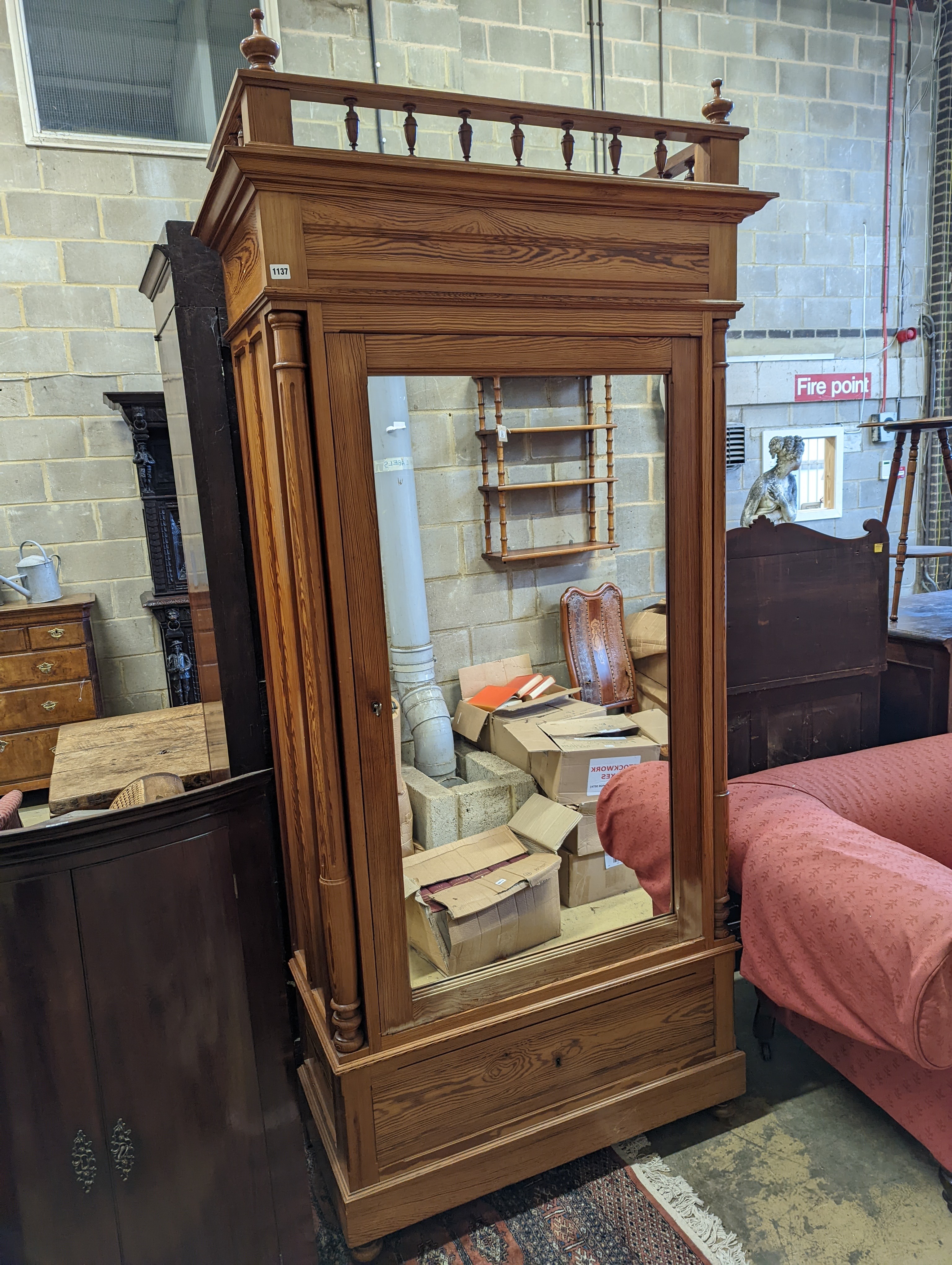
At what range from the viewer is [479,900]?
1817 mm

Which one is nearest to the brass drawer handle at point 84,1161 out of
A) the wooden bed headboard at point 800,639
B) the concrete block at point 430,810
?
the concrete block at point 430,810

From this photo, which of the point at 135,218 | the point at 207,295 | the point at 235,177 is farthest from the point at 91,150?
the point at 235,177

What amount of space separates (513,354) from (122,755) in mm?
1556

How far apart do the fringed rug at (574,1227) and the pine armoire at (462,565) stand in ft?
0.27

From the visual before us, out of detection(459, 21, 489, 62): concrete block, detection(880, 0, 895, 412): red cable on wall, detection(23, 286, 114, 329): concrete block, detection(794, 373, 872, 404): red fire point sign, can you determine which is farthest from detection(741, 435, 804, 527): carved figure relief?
detection(23, 286, 114, 329): concrete block

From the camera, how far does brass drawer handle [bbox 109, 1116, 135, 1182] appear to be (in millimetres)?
1573

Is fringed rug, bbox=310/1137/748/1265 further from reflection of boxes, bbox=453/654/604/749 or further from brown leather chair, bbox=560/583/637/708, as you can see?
brown leather chair, bbox=560/583/637/708

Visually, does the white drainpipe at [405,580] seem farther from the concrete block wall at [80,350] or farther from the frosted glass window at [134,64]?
the frosted glass window at [134,64]

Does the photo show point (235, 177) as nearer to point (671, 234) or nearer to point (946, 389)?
point (671, 234)

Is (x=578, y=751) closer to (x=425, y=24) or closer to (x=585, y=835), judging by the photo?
(x=585, y=835)

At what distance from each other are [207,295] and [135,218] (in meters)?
2.62

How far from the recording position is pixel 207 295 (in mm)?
1772

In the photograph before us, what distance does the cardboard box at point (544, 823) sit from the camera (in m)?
1.91

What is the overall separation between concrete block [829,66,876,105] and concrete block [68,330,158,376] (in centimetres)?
448
